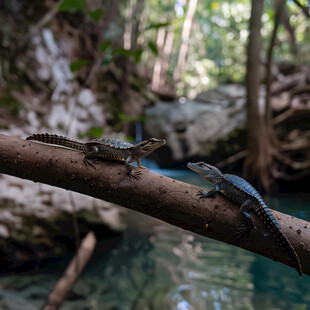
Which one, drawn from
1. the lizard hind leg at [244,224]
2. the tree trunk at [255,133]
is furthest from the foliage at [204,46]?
the lizard hind leg at [244,224]

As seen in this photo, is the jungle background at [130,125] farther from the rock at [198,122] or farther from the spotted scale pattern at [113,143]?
the spotted scale pattern at [113,143]

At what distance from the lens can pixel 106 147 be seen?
204 centimetres

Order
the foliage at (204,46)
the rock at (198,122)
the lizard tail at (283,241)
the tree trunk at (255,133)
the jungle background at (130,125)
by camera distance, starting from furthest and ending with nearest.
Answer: the foliage at (204,46), the rock at (198,122), the tree trunk at (255,133), the jungle background at (130,125), the lizard tail at (283,241)

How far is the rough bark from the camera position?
167 cm

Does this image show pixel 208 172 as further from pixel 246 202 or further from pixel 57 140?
pixel 57 140

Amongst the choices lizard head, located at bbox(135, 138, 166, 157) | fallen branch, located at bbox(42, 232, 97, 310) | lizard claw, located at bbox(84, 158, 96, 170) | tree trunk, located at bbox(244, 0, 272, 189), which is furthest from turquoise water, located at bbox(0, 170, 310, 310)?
tree trunk, located at bbox(244, 0, 272, 189)

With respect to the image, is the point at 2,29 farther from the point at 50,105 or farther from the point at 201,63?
the point at 201,63

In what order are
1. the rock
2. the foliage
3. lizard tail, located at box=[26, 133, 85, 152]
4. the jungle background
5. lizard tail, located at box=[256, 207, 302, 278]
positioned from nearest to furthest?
lizard tail, located at box=[256, 207, 302, 278], lizard tail, located at box=[26, 133, 85, 152], the jungle background, the rock, the foliage

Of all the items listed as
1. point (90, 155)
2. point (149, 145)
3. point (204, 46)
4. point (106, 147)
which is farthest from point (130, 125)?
point (204, 46)

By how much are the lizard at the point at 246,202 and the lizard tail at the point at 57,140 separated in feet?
3.08

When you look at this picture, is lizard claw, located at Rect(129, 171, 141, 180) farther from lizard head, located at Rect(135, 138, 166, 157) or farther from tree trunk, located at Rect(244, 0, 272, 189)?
tree trunk, located at Rect(244, 0, 272, 189)

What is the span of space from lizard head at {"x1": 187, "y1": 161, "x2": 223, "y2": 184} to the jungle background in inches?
19.8

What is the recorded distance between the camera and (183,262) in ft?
14.2

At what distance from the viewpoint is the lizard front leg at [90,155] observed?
5.99 feet
